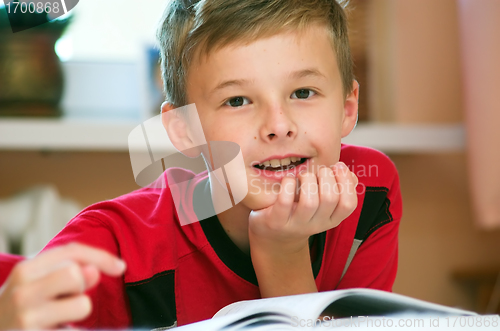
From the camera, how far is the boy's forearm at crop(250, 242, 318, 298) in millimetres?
597

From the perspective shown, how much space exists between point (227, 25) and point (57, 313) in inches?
15.5

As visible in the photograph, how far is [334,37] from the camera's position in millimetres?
656

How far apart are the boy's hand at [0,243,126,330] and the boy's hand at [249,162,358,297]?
0.84 ft

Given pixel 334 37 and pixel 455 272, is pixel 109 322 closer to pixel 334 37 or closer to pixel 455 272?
pixel 334 37

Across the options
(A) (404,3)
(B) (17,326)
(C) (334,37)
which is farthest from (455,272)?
(B) (17,326)

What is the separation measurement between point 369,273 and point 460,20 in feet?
3.12

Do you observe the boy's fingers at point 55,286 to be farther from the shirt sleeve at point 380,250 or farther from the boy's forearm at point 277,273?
the shirt sleeve at point 380,250

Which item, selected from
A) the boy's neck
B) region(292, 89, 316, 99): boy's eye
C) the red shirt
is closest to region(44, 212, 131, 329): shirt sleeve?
the red shirt

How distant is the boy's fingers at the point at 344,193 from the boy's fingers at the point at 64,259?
0.29 meters

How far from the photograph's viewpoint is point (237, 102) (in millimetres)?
575

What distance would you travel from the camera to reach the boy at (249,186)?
0.55m

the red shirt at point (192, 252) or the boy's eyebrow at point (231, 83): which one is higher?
the boy's eyebrow at point (231, 83)

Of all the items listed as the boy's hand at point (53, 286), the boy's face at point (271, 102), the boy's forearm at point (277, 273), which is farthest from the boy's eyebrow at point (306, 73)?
the boy's hand at point (53, 286)

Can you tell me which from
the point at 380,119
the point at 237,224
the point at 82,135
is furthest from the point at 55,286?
the point at 380,119
